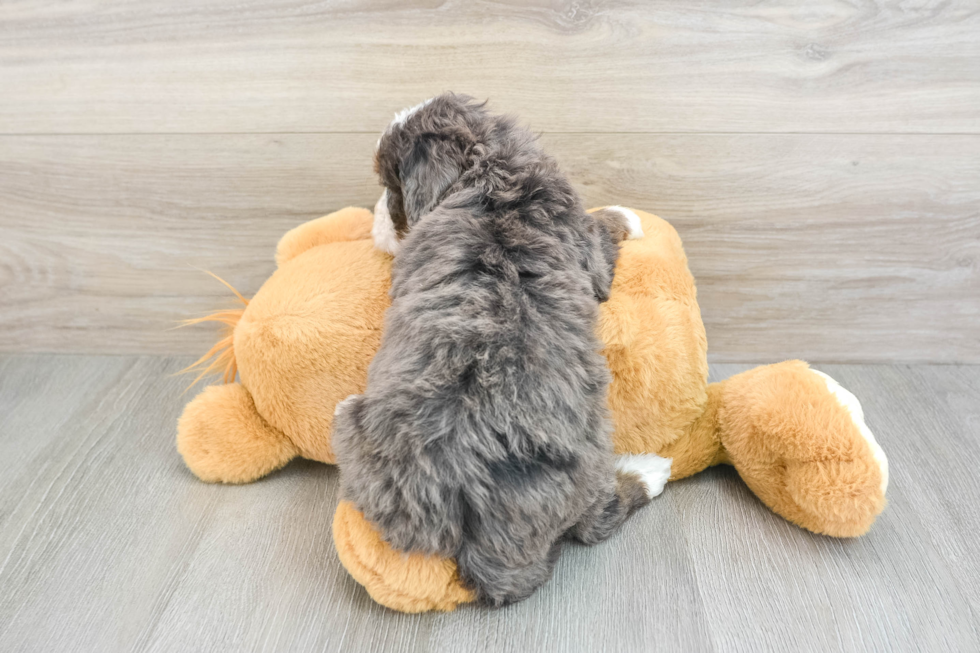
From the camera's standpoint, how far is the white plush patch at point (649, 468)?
906mm

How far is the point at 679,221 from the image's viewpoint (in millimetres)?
1131

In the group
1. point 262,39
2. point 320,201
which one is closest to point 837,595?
point 320,201

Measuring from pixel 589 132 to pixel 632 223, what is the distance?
0.22 m

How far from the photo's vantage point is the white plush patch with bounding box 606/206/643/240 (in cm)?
94

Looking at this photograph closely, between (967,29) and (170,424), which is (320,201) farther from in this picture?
(967,29)

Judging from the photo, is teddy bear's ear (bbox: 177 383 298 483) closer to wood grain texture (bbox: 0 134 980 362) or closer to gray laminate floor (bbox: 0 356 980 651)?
gray laminate floor (bbox: 0 356 980 651)

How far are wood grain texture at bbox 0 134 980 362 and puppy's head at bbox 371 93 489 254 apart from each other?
11.5 inches

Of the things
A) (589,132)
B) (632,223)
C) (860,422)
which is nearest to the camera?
(860,422)

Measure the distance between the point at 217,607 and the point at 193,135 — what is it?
753 millimetres

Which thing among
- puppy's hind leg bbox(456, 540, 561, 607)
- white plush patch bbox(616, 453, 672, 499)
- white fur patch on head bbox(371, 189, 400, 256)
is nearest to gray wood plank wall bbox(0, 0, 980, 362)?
white fur patch on head bbox(371, 189, 400, 256)

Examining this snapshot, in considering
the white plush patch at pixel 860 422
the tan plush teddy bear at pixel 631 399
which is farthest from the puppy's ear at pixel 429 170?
the white plush patch at pixel 860 422

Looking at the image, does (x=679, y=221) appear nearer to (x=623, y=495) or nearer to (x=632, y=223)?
(x=632, y=223)

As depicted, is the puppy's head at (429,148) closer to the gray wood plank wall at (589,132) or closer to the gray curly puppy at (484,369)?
the gray curly puppy at (484,369)

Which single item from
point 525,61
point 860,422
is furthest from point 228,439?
point 860,422
